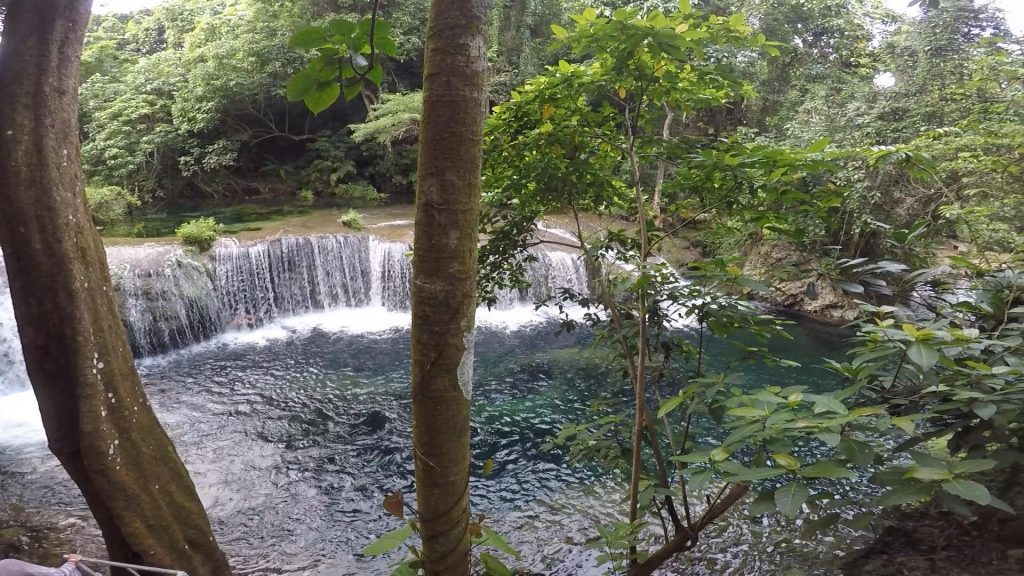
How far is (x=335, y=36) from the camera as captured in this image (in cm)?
133

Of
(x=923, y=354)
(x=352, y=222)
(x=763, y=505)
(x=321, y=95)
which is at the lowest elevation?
(x=763, y=505)

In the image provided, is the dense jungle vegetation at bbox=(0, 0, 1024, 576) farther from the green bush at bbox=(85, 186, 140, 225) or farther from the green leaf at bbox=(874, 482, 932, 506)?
the green bush at bbox=(85, 186, 140, 225)

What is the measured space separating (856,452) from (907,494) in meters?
0.14

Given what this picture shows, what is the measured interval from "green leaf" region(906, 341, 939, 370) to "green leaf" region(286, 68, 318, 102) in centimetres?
169

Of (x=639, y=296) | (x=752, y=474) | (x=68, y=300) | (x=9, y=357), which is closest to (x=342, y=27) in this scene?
(x=752, y=474)

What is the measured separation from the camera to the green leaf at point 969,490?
127 centimetres

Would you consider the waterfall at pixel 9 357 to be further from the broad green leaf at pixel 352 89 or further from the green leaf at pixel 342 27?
the green leaf at pixel 342 27

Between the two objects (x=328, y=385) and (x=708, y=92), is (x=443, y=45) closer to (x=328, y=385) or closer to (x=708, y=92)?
(x=708, y=92)

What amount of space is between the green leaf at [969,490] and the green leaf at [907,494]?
0.15ft

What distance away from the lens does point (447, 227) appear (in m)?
1.30

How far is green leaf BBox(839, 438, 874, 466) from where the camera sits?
57.4 inches

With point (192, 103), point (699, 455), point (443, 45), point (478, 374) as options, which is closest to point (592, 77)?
point (443, 45)

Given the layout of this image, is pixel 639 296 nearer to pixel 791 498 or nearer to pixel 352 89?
pixel 791 498

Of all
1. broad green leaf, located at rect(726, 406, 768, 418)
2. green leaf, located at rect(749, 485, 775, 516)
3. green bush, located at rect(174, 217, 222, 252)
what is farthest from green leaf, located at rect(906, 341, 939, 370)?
green bush, located at rect(174, 217, 222, 252)
